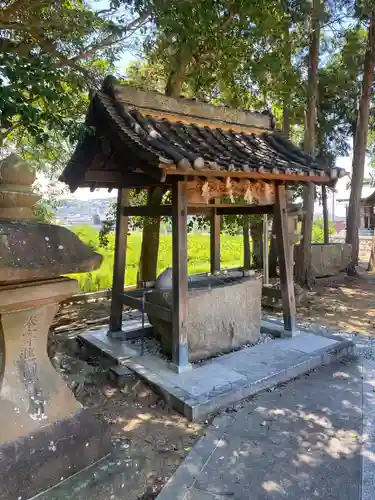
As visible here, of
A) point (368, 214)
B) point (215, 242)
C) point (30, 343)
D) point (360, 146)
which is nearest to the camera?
point (30, 343)

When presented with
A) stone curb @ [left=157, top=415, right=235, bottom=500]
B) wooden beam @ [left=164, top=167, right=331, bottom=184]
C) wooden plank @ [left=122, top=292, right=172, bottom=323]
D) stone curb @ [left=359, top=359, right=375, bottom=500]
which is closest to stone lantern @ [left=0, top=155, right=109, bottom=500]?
stone curb @ [left=157, top=415, right=235, bottom=500]

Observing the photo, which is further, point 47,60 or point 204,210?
point 204,210

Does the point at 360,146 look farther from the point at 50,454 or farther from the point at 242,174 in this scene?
the point at 50,454

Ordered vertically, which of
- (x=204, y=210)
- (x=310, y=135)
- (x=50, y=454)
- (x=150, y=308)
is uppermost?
(x=310, y=135)

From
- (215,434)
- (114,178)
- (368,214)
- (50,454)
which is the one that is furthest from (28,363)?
(368,214)

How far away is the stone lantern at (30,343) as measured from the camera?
8.09 ft

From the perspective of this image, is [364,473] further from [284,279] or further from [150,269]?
[150,269]

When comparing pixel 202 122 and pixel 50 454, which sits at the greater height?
pixel 202 122

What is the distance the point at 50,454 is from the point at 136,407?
4.76 ft

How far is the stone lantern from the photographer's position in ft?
8.09

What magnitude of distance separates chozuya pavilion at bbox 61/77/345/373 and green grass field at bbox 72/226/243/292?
3.39 ft

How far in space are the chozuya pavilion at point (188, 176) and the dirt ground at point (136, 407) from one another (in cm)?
69

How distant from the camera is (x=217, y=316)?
521cm

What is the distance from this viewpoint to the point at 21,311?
102 inches
